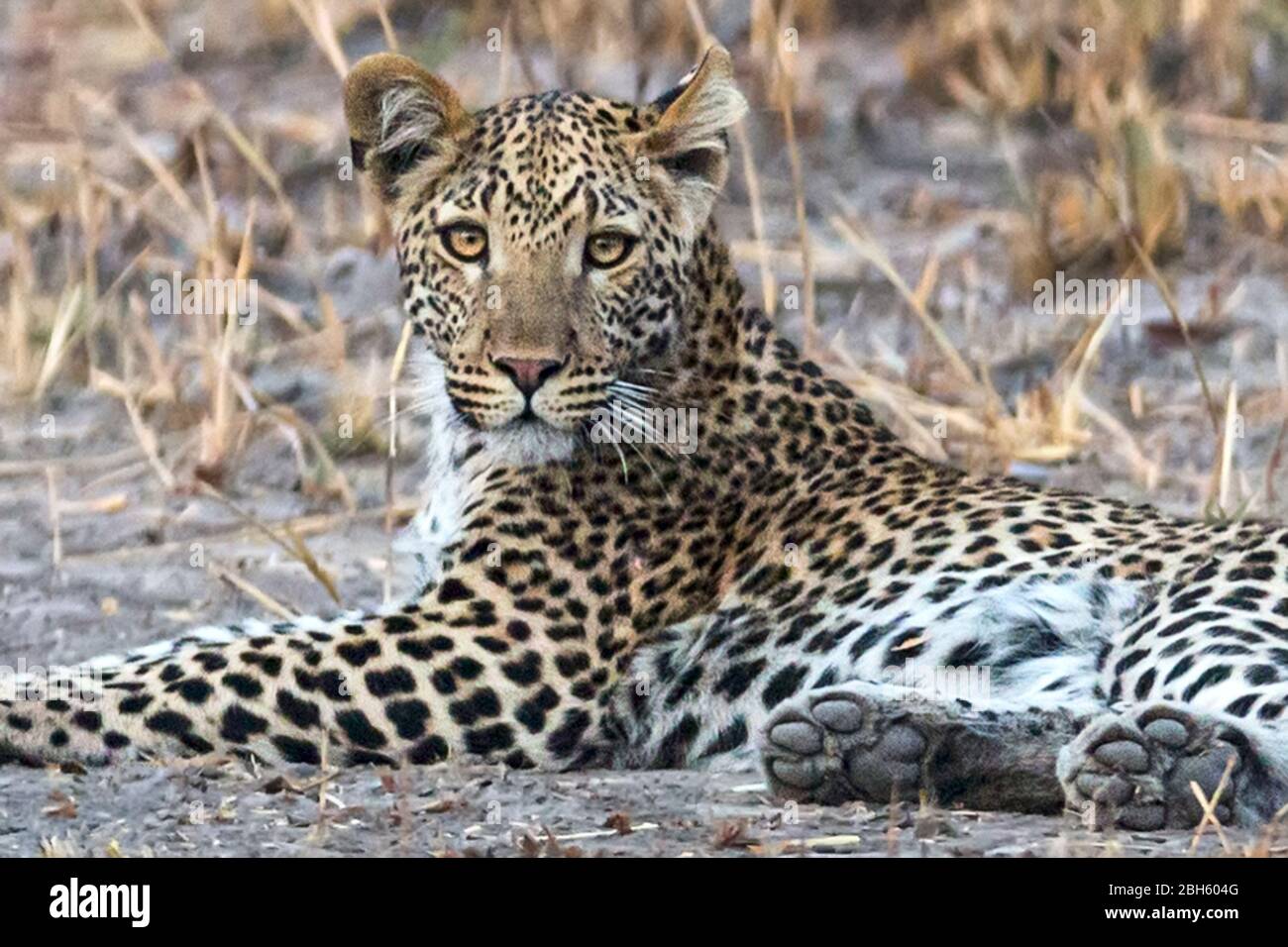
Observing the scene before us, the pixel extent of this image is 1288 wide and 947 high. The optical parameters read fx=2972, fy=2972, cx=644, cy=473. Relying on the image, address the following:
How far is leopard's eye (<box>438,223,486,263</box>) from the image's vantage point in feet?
28.0

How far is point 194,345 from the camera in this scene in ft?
40.9

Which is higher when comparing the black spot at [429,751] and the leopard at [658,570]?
the leopard at [658,570]

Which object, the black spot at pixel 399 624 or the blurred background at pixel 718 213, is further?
the blurred background at pixel 718 213

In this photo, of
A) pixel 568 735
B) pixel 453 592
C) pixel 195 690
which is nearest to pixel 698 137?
pixel 453 592

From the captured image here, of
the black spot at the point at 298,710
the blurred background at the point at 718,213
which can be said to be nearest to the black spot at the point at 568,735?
the black spot at the point at 298,710

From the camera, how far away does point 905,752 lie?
24.1 feet

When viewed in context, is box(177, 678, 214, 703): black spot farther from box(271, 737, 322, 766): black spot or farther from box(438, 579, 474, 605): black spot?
→ box(438, 579, 474, 605): black spot

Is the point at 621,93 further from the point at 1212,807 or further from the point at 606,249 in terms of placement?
the point at 1212,807

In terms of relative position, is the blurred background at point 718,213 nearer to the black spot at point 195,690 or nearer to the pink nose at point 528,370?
the pink nose at point 528,370

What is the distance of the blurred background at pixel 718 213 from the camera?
1089 cm

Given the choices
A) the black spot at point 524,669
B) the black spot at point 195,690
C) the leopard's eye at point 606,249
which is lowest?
the black spot at point 195,690

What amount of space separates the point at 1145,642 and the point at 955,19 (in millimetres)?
7814

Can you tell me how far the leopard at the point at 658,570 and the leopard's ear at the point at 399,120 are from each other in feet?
0.04
